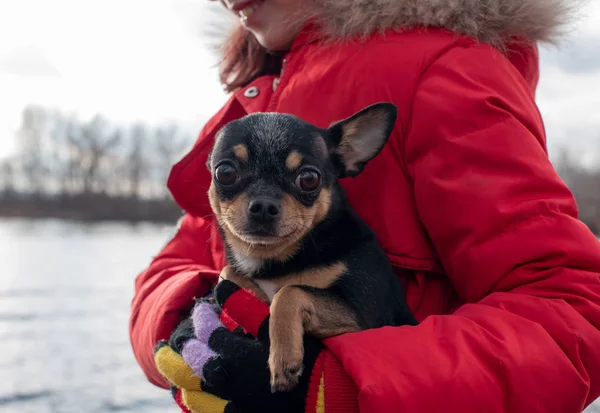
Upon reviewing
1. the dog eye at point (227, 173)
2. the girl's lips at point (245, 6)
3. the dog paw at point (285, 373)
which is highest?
the girl's lips at point (245, 6)

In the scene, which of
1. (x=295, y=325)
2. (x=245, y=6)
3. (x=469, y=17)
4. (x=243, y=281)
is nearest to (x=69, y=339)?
(x=243, y=281)

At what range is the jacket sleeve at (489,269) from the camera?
1.30 m

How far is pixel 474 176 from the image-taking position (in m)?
1.52

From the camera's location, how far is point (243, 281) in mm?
1783

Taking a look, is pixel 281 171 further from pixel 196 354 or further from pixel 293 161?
pixel 196 354

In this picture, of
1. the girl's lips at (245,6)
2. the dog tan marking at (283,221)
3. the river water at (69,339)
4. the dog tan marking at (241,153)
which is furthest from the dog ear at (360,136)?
the river water at (69,339)

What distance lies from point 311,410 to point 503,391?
0.44 meters

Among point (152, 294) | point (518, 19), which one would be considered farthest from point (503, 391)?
point (152, 294)

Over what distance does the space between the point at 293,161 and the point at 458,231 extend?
1.68 feet

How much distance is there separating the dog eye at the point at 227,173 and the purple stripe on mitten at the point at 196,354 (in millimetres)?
469

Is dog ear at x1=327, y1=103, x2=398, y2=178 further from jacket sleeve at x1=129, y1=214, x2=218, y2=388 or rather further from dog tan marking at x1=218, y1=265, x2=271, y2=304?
jacket sleeve at x1=129, y1=214, x2=218, y2=388

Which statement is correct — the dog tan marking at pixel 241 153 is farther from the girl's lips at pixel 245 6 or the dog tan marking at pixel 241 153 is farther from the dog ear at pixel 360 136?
the girl's lips at pixel 245 6

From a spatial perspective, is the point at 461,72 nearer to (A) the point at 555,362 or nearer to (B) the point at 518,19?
(B) the point at 518,19

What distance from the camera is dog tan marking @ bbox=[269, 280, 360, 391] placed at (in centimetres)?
141
